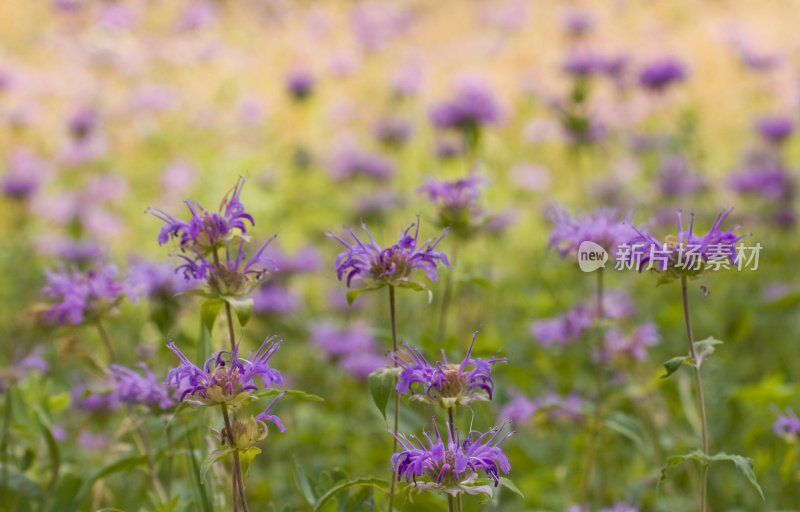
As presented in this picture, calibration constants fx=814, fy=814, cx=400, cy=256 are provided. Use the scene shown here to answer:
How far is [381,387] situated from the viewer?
104cm

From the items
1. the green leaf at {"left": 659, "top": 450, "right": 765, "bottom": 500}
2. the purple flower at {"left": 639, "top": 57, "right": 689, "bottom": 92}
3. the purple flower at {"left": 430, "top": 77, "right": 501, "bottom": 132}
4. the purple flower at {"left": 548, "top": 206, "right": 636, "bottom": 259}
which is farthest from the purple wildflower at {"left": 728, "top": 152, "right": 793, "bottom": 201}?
the green leaf at {"left": 659, "top": 450, "right": 765, "bottom": 500}

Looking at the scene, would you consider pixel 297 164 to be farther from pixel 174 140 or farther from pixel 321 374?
pixel 174 140

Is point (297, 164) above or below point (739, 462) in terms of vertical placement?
above

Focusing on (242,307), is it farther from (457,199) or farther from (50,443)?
(457,199)

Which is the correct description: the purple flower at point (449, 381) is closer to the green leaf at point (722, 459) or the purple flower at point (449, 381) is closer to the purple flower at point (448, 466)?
the purple flower at point (448, 466)

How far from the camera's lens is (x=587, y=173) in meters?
5.27

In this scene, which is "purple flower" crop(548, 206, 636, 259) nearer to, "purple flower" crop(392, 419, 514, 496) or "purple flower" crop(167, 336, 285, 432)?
"purple flower" crop(392, 419, 514, 496)

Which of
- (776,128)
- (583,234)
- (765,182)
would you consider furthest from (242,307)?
(776,128)

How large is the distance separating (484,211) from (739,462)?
0.95 metres

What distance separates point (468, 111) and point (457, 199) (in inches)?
48.5

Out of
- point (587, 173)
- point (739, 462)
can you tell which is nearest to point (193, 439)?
point (739, 462)

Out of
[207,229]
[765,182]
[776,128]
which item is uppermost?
[776,128]

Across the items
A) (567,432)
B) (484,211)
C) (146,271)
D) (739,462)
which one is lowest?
(567,432)

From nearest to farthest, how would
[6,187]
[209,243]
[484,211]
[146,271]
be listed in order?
[209,243], [146,271], [484,211], [6,187]
